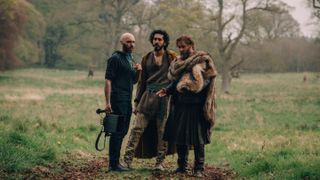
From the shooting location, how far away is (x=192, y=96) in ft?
24.6

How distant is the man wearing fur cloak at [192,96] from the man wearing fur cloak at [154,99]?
0.35 meters

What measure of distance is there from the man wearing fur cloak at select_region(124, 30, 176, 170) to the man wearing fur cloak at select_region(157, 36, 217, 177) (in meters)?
0.35

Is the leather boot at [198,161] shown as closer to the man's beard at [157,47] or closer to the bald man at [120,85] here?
the bald man at [120,85]

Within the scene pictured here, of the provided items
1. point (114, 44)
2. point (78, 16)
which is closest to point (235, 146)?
point (114, 44)

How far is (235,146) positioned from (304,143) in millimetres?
1498

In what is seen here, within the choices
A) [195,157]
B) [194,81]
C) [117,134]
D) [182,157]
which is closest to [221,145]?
[182,157]

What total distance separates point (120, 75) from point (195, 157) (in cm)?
179

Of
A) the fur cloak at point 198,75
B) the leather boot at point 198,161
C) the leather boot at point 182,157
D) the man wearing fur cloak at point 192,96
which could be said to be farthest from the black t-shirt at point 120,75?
the leather boot at point 198,161

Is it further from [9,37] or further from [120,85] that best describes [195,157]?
[9,37]

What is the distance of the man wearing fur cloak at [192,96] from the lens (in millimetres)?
7422

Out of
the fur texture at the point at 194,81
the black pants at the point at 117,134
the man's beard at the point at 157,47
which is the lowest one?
the black pants at the point at 117,134

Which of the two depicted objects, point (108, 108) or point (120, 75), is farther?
point (120, 75)

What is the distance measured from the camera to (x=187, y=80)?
7.39 metres

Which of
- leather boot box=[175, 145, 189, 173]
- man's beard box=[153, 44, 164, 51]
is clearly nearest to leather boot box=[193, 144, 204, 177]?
leather boot box=[175, 145, 189, 173]
